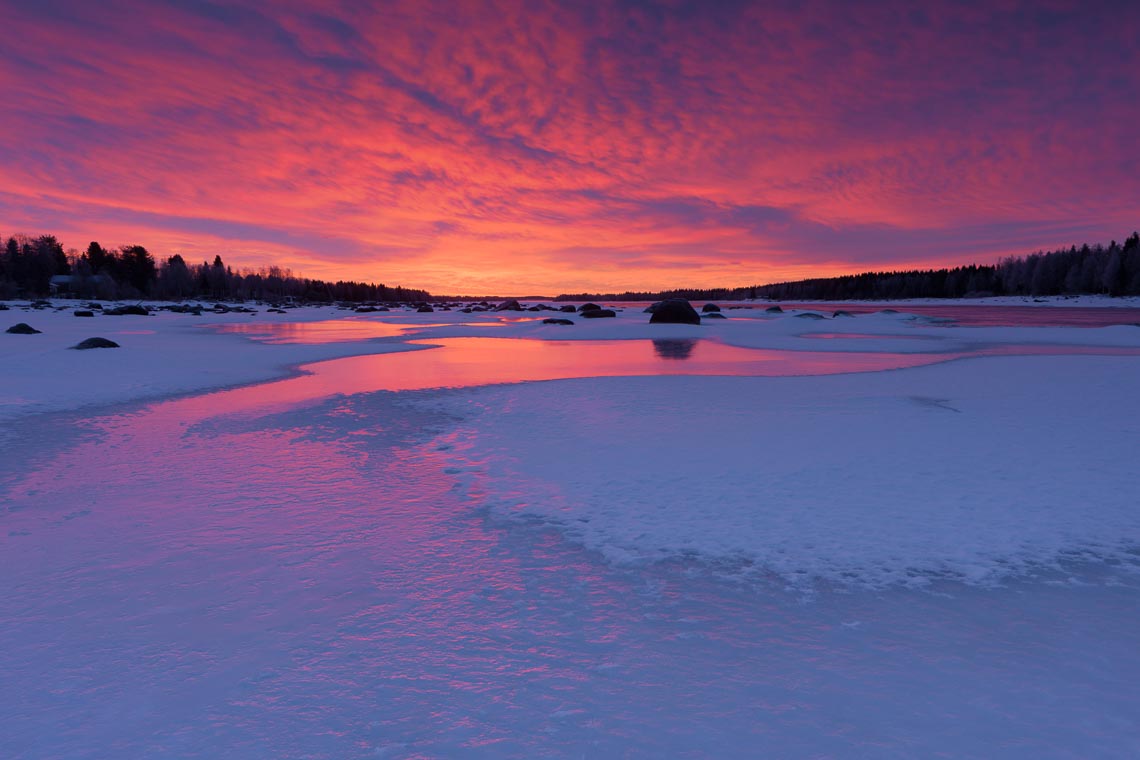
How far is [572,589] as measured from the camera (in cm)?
342

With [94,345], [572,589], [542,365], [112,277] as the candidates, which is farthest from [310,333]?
[112,277]

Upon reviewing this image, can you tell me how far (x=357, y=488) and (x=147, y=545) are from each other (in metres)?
1.57

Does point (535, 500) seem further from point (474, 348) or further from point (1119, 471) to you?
point (474, 348)

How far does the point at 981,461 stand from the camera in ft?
19.3

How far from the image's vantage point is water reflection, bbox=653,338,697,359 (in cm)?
1719

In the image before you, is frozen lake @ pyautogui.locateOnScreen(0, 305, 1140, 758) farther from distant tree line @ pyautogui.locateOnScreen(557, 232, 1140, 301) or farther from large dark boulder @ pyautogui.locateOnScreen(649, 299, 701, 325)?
distant tree line @ pyautogui.locateOnScreen(557, 232, 1140, 301)

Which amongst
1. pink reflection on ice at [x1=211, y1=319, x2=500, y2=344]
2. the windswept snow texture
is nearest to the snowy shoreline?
pink reflection on ice at [x1=211, y1=319, x2=500, y2=344]

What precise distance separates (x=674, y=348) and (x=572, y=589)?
16.9 meters

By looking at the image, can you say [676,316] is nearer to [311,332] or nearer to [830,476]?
[311,332]

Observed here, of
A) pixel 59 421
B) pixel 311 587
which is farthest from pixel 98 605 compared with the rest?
pixel 59 421

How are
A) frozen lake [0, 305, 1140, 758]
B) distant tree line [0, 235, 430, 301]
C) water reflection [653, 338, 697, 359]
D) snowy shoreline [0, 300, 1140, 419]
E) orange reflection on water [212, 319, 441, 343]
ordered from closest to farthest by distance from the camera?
frozen lake [0, 305, 1140, 758], snowy shoreline [0, 300, 1140, 419], water reflection [653, 338, 697, 359], orange reflection on water [212, 319, 441, 343], distant tree line [0, 235, 430, 301]

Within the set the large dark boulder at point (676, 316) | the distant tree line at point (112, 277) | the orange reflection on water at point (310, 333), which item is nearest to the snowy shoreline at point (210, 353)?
the orange reflection on water at point (310, 333)

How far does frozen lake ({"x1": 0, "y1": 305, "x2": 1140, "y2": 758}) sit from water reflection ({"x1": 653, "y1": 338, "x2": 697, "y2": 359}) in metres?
9.55

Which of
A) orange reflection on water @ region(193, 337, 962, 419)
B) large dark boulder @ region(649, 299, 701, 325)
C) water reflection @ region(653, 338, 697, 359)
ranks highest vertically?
large dark boulder @ region(649, 299, 701, 325)
